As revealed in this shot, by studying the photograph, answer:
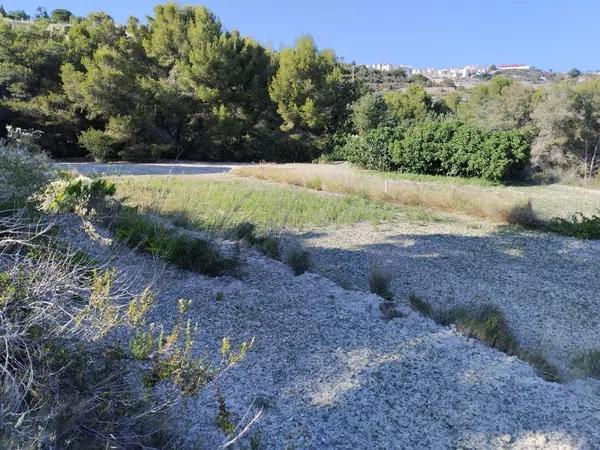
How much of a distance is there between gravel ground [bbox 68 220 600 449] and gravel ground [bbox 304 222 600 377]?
3.23 feet

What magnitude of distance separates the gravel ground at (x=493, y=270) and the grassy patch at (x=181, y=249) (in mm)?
1443

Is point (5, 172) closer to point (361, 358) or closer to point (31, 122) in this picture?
point (361, 358)

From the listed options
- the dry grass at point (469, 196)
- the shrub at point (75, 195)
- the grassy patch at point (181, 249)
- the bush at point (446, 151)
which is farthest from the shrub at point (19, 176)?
the bush at point (446, 151)

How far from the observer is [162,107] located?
22.0 m

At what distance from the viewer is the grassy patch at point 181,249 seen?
4805mm

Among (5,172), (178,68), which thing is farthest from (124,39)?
(5,172)

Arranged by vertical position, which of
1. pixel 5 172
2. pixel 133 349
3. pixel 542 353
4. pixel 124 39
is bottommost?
pixel 542 353

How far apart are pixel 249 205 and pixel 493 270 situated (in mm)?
5215

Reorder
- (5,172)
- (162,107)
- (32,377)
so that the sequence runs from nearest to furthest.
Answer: (32,377)
(5,172)
(162,107)

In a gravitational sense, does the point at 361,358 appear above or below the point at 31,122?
below

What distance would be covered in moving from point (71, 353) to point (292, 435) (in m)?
1.20

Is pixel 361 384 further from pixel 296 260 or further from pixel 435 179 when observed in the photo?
pixel 435 179

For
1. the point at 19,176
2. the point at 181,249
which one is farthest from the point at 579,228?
the point at 19,176

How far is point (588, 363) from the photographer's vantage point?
13.1ft
